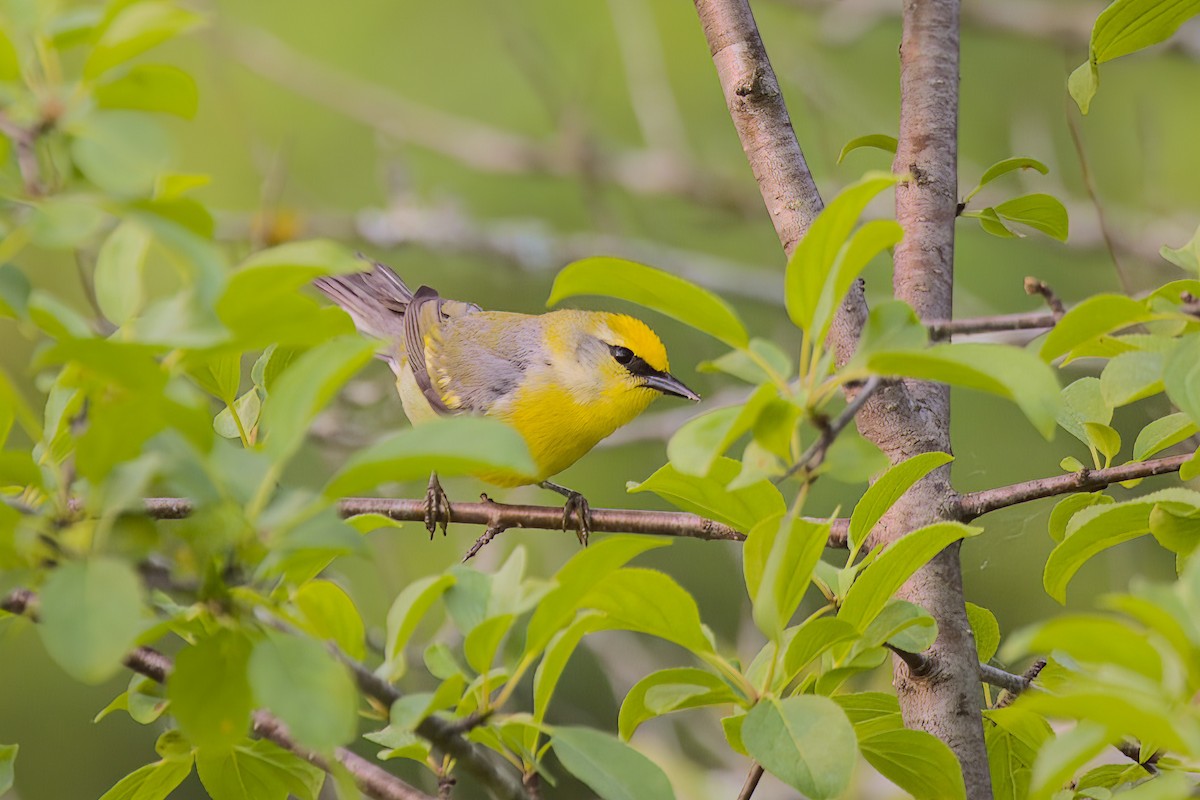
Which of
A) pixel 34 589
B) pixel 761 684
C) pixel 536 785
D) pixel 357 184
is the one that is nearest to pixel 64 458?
pixel 34 589

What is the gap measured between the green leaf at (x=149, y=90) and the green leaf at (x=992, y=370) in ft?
1.34

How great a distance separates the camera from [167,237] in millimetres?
506

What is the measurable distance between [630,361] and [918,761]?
5.22ft

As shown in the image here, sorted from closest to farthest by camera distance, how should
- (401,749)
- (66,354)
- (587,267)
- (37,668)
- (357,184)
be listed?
(66,354)
(587,267)
(401,749)
(37,668)
(357,184)

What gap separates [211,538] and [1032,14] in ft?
17.4

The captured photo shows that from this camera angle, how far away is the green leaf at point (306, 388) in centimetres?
58

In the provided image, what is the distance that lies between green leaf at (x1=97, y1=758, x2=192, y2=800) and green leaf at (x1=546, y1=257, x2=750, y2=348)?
437mm

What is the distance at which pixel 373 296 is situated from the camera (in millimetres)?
3105

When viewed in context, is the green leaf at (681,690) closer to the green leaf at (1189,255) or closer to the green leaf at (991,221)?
the green leaf at (1189,255)

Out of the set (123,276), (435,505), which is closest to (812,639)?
(123,276)

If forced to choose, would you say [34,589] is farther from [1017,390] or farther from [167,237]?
[1017,390]

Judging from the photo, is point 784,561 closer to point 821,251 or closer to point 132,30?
point 821,251

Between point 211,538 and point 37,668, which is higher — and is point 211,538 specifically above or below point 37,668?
above

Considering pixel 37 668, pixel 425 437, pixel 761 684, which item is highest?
pixel 425 437
